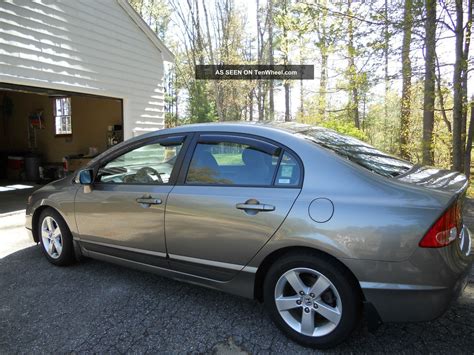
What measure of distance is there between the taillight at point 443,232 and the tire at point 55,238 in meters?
3.25

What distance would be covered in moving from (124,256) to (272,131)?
175cm

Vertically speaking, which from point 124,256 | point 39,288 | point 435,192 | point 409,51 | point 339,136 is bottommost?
point 39,288

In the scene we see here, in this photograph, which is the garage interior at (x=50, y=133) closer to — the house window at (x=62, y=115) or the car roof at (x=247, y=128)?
the house window at (x=62, y=115)

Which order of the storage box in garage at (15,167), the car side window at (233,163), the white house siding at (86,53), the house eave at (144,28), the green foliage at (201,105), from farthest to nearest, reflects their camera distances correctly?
the green foliage at (201,105) → the storage box in garage at (15,167) → the house eave at (144,28) → the white house siding at (86,53) → the car side window at (233,163)

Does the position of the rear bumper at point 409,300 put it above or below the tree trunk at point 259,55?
below

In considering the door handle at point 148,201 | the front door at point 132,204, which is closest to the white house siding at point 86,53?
the front door at point 132,204

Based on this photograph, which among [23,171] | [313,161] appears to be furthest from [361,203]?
[23,171]

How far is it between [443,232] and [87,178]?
2910 millimetres

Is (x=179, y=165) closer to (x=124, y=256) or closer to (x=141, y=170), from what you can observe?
(x=141, y=170)

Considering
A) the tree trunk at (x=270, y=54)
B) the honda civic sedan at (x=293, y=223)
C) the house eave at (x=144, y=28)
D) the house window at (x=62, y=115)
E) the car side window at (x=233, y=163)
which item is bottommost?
the honda civic sedan at (x=293, y=223)

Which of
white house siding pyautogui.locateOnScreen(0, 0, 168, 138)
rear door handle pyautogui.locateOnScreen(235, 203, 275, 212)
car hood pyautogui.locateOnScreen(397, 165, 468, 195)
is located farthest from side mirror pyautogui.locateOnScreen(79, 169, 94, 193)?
white house siding pyautogui.locateOnScreen(0, 0, 168, 138)

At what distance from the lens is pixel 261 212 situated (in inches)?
91.4

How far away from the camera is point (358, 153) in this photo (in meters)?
2.57

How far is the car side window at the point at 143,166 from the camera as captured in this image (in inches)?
118
